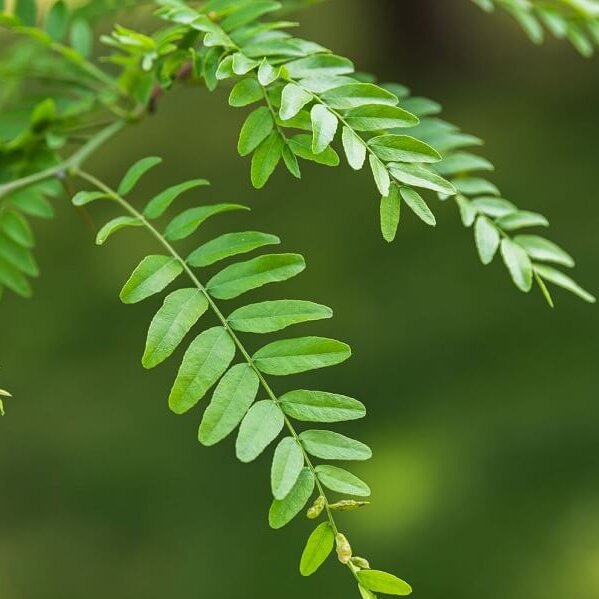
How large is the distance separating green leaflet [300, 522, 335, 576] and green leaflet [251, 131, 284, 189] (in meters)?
0.32

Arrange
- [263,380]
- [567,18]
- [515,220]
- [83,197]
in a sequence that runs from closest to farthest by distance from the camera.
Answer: [263,380] → [83,197] → [515,220] → [567,18]

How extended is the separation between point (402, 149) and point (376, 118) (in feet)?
0.17

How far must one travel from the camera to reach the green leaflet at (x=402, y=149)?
2.75ft

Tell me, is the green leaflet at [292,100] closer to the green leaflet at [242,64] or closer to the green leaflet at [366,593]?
the green leaflet at [242,64]

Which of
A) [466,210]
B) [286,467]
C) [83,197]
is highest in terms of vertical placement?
[83,197]

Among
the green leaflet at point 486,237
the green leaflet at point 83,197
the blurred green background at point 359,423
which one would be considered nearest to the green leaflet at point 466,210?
the green leaflet at point 486,237

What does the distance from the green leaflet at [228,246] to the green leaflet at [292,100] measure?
0.11 meters

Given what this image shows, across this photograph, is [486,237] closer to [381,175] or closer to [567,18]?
[381,175]

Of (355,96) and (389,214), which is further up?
(355,96)

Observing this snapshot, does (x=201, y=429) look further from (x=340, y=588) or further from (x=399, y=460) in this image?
(x=399, y=460)

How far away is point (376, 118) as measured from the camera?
2.89 feet

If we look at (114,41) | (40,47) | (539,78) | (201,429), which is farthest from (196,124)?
(201,429)

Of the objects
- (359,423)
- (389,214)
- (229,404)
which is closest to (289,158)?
(389,214)

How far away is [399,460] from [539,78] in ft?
10.5
